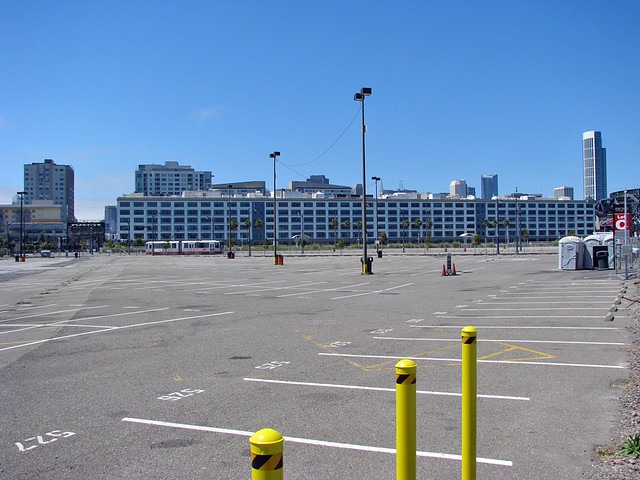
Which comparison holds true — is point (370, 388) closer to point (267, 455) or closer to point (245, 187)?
point (267, 455)

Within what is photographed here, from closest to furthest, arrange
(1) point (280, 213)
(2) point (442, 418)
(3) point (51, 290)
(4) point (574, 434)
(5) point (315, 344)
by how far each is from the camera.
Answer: (4) point (574, 434) < (2) point (442, 418) < (5) point (315, 344) < (3) point (51, 290) < (1) point (280, 213)

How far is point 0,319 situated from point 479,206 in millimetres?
152901

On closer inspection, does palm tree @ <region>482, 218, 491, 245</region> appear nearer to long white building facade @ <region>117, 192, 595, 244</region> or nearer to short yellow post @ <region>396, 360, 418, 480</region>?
long white building facade @ <region>117, 192, 595, 244</region>

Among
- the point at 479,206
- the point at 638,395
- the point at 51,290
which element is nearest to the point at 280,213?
the point at 479,206

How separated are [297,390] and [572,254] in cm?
3055

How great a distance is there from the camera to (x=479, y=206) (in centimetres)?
15562

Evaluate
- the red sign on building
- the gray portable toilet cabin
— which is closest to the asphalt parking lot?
the red sign on building

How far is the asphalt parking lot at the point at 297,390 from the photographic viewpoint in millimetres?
4633

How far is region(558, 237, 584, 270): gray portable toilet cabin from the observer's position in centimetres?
3259

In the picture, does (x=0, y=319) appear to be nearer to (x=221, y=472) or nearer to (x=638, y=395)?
(x=221, y=472)

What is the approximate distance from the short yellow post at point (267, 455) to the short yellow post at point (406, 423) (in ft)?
3.20

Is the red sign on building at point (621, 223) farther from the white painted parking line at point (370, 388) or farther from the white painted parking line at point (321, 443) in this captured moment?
the white painted parking line at point (321, 443)

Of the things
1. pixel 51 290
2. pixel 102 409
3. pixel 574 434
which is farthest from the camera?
pixel 51 290

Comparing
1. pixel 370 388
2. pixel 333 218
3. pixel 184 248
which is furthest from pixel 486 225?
pixel 370 388
